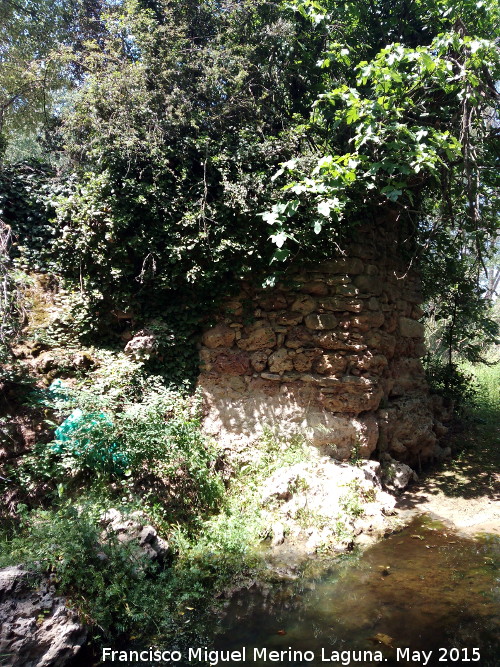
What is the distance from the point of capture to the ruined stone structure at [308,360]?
18.0ft

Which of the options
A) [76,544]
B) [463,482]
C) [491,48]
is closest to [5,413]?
[76,544]

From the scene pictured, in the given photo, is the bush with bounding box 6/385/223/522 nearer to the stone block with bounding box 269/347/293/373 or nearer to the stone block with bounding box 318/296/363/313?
the stone block with bounding box 269/347/293/373

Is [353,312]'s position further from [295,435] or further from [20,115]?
[20,115]

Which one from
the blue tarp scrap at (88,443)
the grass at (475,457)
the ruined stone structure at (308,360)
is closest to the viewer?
the blue tarp scrap at (88,443)

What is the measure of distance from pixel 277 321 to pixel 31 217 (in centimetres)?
343

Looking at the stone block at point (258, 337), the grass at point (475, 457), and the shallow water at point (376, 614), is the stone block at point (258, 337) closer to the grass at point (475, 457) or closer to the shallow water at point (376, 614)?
the shallow water at point (376, 614)

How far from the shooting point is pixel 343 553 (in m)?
4.04

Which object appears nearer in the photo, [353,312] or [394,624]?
[394,624]

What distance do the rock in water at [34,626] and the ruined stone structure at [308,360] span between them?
275cm

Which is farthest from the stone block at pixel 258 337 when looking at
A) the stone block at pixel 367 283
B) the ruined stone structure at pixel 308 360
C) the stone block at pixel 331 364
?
the stone block at pixel 367 283

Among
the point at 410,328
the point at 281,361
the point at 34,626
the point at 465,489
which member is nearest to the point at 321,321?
the point at 281,361

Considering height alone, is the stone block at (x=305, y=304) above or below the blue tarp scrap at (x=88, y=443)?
above

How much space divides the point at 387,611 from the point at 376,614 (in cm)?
9

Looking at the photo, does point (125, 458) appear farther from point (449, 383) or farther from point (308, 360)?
point (449, 383)
